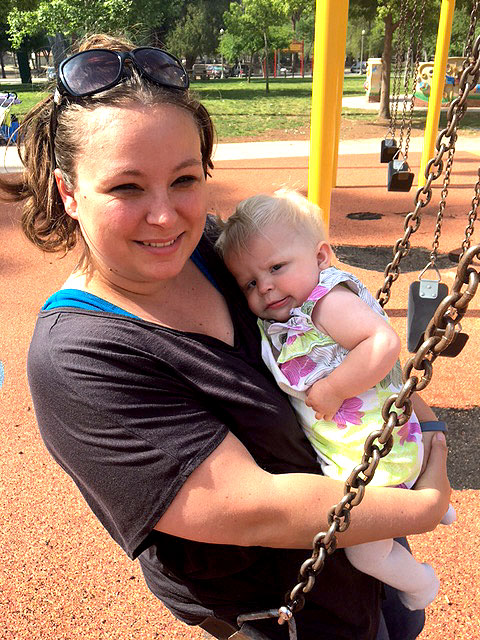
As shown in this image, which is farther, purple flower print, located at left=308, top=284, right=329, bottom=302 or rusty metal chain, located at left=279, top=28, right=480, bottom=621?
purple flower print, located at left=308, top=284, right=329, bottom=302

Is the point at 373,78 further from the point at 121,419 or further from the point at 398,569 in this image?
the point at 121,419

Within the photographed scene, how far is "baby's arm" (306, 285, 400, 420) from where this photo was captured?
55.9 inches

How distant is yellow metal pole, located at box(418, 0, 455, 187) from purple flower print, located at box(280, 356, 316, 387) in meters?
6.54

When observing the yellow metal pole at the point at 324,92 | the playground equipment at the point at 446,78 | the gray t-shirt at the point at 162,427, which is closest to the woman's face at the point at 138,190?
the gray t-shirt at the point at 162,427

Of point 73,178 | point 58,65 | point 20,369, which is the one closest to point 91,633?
point 73,178

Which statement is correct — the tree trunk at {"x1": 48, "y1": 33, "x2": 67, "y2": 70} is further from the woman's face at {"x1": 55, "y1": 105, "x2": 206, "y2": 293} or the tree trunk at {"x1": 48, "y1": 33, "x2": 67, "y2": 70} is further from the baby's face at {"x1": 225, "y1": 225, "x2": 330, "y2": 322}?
the baby's face at {"x1": 225, "y1": 225, "x2": 330, "y2": 322}

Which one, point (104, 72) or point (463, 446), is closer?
point (104, 72)

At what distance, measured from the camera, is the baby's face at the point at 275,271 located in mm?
1569

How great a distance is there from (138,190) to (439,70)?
784 cm

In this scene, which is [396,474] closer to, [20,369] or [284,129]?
[20,369]

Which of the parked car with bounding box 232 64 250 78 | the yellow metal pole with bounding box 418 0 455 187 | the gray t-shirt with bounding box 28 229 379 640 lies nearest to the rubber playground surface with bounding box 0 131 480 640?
the gray t-shirt with bounding box 28 229 379 640

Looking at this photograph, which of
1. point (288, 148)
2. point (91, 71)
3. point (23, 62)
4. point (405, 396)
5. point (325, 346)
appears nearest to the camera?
point (405, 396)

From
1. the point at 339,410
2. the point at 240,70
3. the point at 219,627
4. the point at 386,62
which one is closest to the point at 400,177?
the point at 339,410

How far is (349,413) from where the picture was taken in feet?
4.90
